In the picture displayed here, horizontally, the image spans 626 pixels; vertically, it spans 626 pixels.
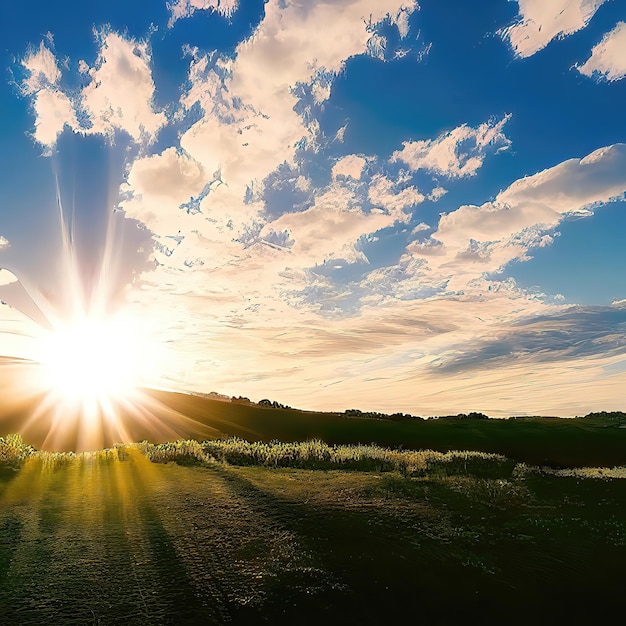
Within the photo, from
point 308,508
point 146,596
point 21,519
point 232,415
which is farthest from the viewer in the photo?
point 232,415

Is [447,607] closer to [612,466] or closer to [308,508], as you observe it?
[308,508]

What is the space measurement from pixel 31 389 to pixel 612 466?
52085 mm

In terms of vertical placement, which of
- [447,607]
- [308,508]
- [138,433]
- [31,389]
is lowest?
[447,607]

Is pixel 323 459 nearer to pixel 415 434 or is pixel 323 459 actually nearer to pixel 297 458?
pixel 297 458

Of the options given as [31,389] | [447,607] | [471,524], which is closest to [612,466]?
[471,524]

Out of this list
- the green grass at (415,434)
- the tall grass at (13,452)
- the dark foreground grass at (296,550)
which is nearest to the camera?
the dark foreground grass at (296,550)

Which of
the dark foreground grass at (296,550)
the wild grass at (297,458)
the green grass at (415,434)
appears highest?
the green grass at (415,434)

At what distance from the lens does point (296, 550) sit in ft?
40.9

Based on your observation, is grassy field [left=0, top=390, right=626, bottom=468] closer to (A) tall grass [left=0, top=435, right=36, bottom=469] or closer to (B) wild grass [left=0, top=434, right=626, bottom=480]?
(B) wild grass [left=0, top=434, right=626, bottom=480]

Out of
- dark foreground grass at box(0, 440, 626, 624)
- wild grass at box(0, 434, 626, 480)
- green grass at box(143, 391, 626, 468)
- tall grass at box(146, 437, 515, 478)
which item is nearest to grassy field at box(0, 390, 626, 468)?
green grass at box(143, 391, 626, 468)

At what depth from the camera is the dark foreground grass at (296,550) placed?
9508mm

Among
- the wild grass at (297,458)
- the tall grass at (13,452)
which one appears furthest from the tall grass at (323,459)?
the tall grass at (13,452)

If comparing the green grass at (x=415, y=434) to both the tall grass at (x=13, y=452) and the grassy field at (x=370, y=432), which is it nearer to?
the grassy field at (x=370, y=432)

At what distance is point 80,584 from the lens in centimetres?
1008
